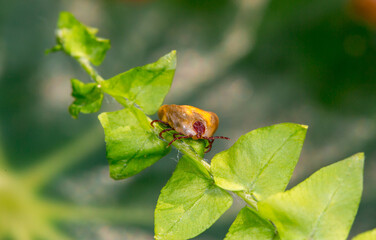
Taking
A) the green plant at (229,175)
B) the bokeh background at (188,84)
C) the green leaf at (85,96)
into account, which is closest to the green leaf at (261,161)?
the green plant at (229,175)

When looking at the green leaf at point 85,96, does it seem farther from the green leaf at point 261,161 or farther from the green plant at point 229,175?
the green leaf at point 261,161

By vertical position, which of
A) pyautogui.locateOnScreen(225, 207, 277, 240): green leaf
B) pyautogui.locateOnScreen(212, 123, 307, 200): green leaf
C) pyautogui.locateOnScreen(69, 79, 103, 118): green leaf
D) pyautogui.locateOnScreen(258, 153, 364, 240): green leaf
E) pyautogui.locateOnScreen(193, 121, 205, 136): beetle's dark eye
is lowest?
pyautogui.locateOnScreen(225, 207, 277, 240): green leaf

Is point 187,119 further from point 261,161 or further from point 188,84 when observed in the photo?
point 188,84

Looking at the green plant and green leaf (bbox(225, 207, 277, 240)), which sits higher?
the green plant

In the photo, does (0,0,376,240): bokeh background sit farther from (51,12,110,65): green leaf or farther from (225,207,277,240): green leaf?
(225,207,277,240): green leaf

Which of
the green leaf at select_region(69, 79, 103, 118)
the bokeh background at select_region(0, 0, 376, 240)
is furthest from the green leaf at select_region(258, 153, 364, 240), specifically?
the bokeh background at select_region(0, 0, 376, 240)
